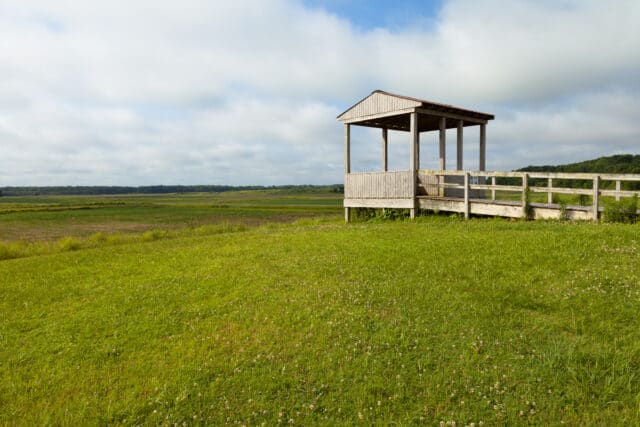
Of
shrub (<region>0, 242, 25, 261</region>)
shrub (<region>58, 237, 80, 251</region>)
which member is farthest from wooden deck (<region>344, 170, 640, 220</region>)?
shrub (<region>0, 242, 25, 261</region>)

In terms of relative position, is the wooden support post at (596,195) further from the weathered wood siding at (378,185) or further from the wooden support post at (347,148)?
the wooden support post at (347,148)

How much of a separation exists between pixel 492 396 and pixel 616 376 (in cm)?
176

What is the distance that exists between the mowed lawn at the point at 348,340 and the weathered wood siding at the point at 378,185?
999 centimetres

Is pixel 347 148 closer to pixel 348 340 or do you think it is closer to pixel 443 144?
pixel 443 144

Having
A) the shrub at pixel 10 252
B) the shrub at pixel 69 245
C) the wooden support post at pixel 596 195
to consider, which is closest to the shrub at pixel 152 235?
the shrub at pixel 69 245

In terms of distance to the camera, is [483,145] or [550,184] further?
[483,145]

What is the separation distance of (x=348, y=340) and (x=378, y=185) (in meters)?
17.0

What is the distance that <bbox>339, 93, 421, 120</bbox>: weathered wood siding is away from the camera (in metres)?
20.8

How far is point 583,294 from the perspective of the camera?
25.7 ft

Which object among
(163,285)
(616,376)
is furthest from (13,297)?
(616,376)

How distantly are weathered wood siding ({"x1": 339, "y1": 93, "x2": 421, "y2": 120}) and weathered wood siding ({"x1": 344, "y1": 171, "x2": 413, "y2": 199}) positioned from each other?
340 centimetres

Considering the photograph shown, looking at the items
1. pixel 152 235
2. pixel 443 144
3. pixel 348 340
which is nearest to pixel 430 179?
pixel 443 144

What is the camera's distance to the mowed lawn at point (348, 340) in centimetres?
507

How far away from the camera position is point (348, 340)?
662 centimetres
